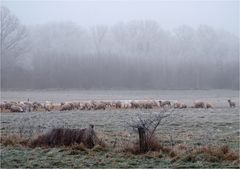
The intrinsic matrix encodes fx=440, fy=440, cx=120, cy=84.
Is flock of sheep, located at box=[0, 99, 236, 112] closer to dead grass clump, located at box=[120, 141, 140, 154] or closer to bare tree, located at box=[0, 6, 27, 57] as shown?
dead grass clump, located at box=[120, 141, 140, 154]

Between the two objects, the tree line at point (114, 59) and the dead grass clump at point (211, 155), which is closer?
the dead grass clump at point (211, 155)

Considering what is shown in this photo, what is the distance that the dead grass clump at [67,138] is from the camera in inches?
408

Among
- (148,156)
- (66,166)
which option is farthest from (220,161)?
(66,166)

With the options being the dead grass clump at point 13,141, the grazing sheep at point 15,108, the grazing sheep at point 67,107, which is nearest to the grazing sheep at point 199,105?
the grazing sheep at point 67,107

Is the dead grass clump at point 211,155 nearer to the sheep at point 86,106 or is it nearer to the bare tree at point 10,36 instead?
the sheep at point 86,106

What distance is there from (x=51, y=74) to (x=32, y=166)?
5971cm

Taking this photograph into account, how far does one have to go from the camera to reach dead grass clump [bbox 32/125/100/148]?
10.4m

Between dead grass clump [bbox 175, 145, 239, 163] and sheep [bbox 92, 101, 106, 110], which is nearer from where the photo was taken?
dead grass clump [bbox 175, 145, 239, 163]

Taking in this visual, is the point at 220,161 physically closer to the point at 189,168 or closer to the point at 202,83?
the point at 189,168

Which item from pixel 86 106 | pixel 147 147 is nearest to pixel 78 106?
pixel 86 106

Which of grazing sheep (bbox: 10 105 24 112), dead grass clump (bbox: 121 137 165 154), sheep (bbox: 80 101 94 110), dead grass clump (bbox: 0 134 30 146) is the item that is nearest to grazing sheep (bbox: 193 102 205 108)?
sheep (bbox: 80 101 94 110)

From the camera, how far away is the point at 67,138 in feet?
34.7

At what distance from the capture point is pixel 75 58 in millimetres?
73125

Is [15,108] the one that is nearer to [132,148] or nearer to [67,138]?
[67,138]
